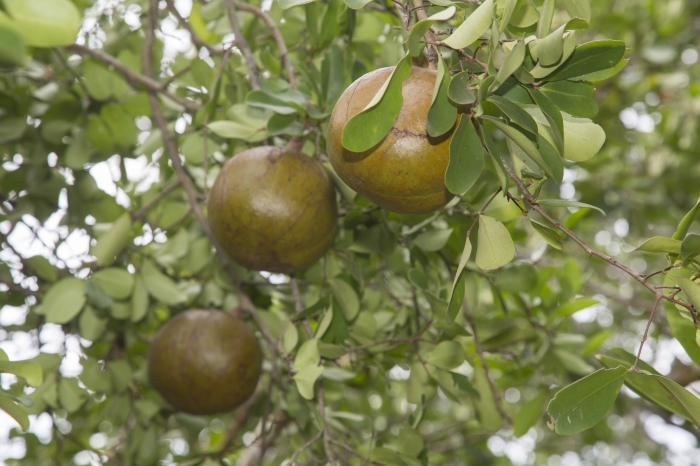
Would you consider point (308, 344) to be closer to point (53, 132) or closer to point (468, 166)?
point (468, 166)

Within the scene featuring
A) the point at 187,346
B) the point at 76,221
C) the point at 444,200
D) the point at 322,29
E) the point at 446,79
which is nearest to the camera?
the point at 446,79

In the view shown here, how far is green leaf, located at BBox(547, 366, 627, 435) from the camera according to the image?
3.89 feet

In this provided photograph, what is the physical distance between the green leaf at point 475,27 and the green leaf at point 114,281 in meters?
1.53

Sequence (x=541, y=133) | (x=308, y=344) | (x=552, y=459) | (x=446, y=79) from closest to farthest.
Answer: (x=446, y=79) < (x=541, y=133) < (x=308, y=344) < (x=552, y=459)

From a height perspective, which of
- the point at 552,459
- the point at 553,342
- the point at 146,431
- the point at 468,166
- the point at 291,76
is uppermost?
the point at 468,166

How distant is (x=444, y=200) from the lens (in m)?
1.32

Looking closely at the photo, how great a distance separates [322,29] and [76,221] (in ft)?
4.33

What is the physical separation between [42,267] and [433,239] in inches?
56.4

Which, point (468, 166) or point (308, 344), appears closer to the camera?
point (468, 166)

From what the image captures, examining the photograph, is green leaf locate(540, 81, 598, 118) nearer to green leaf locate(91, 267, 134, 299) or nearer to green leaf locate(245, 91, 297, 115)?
green leaf locate(245, 91, 297, 115)

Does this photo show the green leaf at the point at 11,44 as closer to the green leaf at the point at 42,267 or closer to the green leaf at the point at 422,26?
the green leaf at the point at 422,26

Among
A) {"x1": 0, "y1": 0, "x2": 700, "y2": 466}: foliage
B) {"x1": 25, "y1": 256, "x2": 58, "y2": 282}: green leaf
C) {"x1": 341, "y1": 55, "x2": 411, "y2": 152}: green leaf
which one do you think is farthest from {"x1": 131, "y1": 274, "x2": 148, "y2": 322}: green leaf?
{"x1": 341, "y1": 55, "x2": 411, "y2": 152}: green leaf

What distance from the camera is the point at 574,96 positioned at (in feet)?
4.14

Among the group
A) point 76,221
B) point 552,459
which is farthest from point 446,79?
point 552,459
